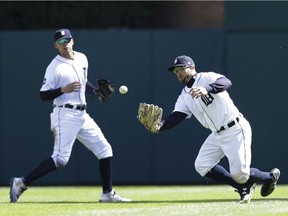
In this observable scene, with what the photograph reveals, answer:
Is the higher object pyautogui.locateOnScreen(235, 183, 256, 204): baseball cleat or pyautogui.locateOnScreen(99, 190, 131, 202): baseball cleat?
pyautogui.locateOnScreen(235, 183, 256, 204): baseball cleat

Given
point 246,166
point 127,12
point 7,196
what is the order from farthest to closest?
1. point 127,12
2. point 7,196
3. point 246,166

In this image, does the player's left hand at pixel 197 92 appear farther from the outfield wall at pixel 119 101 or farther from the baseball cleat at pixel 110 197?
the outfield wall at pixel 119 101

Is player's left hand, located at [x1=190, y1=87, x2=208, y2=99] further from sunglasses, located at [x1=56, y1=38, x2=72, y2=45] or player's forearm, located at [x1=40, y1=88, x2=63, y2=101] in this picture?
sunglasses, located at [x1=56, y1=38, x2=72, y2=45]

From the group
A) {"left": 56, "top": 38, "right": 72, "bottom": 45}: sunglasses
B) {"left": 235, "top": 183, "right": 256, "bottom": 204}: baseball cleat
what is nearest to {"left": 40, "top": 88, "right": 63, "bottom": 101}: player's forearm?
{"left": 56, "top": 38, "right": 72, "bottom": 45}: sunglasses

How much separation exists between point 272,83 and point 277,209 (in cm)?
475

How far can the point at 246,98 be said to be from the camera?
13625mm

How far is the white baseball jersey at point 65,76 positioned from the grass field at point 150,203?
1089mm

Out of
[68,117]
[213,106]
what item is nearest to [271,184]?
[213,106]

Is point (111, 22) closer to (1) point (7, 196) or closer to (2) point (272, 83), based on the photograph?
(2) point (272, 83)

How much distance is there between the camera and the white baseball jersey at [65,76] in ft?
33.7

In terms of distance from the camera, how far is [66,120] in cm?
1030

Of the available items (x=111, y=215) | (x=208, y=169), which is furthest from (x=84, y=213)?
(x=208, y=169)

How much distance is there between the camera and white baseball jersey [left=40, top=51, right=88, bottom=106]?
10266 mm

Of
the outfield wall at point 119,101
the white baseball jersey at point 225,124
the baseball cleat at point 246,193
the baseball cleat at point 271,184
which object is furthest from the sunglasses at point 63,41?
the outfield wall at point 119,101
